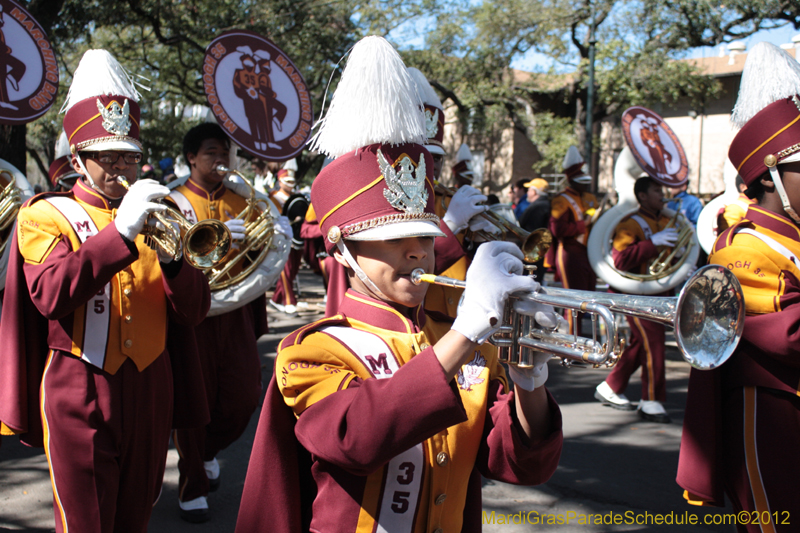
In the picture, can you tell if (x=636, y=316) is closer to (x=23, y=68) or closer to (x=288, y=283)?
(x=23, y=68)

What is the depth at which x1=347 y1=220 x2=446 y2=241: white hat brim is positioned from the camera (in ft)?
5.51

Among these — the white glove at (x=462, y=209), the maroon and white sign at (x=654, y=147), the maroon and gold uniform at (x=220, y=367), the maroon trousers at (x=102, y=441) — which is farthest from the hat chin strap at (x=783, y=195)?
the maroon and white sign at (x=654, y=147)

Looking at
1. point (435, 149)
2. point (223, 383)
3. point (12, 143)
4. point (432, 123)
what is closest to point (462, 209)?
point (435, 149)

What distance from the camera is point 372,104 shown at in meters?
1.71

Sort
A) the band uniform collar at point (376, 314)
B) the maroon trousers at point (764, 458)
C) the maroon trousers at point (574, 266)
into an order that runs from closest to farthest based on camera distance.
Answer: the band uniform collar at point (376, 314) → the maroon trousers at point (764, 458) → the maroon trousers at point (574, 266)

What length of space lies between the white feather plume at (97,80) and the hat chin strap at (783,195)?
2.80 m

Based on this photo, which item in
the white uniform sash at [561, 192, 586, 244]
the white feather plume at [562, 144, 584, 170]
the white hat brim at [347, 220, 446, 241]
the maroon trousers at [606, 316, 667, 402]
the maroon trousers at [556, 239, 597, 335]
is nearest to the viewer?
the white hat brim at [347, 220, 446, 241]

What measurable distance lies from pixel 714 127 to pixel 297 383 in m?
26.0

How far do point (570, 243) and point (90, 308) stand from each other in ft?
21.0

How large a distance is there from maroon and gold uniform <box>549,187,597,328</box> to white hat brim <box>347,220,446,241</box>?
6641 millimetres

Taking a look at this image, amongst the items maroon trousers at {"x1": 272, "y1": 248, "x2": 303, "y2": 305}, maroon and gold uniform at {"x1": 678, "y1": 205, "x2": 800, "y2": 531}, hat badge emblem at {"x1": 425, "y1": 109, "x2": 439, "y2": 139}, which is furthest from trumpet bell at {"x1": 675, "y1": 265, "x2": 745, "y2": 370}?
maroon trousers at {"x1": 272, "y1": 248, "x2": 303, "y2": 305}

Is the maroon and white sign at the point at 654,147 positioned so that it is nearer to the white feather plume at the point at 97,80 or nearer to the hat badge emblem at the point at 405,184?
the white feather plume at the point at 97,80

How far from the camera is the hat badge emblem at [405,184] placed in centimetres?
172

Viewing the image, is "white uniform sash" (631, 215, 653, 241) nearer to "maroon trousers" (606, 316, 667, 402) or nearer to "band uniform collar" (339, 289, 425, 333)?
"maroon trousers" (606, 316, 667, 402)
